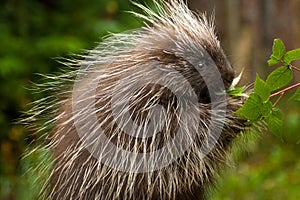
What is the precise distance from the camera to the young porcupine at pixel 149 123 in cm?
245

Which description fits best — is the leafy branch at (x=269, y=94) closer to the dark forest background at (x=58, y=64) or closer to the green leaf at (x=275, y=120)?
the green leaf at (x=275, y=120)

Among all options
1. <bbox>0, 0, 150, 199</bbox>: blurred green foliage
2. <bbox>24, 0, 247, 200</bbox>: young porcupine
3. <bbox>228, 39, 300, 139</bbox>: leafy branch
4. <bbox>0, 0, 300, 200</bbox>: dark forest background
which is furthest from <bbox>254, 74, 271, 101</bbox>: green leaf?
<bbox>0, 0, 150, 199</bbox>: blurred green foliage

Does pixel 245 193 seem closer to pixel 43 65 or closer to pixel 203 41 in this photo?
pixel 43 65

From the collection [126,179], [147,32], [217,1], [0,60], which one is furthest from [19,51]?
[126,179]

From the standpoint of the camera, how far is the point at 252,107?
7.57 ft

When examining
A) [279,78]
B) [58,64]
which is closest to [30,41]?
[58,64]

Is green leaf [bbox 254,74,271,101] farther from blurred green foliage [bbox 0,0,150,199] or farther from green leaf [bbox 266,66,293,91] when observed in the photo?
blurred green foliage [bbox 0,0,150,199]

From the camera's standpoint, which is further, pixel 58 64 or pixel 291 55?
pixel 58 64

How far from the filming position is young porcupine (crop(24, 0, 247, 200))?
2.45 meters

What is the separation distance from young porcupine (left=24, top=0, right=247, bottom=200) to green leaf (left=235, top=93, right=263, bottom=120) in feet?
0.85

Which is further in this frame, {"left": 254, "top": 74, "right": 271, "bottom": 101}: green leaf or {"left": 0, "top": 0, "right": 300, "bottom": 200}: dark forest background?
{"left": 0, "top": 0, "right": 300, "bottom": 200}: dark forest background

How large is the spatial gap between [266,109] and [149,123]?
1.32 feet

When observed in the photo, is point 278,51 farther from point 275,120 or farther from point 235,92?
point 235,92

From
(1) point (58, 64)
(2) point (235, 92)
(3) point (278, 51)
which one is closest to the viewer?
(3) point (278, 51)
